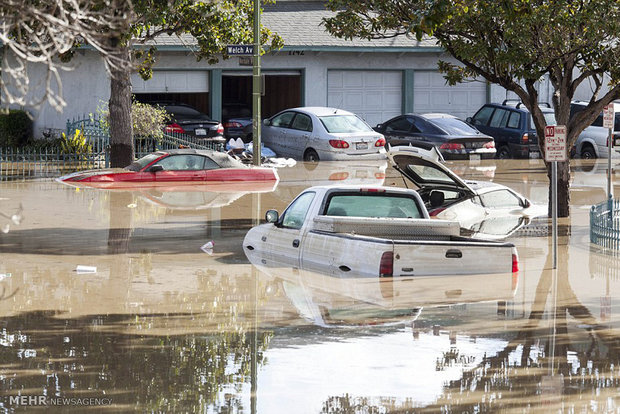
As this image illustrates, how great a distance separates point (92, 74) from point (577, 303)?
2412cm

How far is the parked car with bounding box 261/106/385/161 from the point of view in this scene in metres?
30.0

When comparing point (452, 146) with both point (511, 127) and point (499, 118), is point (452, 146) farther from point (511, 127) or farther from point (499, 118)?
point (499, 118)

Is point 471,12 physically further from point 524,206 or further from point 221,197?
point 221,197

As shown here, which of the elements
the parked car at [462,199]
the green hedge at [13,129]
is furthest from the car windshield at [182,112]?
the parked car at [462,199]

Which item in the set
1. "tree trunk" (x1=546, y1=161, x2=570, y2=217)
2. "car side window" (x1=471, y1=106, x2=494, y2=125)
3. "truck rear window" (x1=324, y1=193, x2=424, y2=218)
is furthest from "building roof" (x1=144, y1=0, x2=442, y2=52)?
"truck rear window" (x1=324, y1=193, x2=424, y2=218)

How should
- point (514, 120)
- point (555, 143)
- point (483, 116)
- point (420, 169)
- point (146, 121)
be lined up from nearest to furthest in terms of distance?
1. point (555, 143)
2. point (420, 169)
3. point (146, 121)
4. point (514, 120)
5. point (483, 116)

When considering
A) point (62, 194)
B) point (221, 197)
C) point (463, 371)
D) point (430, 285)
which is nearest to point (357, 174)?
point (221, 197)

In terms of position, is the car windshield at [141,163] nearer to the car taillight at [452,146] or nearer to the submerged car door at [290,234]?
the car taillight at [452,146]

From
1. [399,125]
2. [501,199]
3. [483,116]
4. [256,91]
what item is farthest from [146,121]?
[501,199]

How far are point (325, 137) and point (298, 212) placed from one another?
16.1 metres

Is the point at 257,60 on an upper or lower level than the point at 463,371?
upper

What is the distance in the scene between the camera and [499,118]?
33.2 meters

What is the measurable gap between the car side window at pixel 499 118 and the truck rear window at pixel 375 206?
1988 centimetres

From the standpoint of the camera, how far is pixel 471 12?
1730 cm
